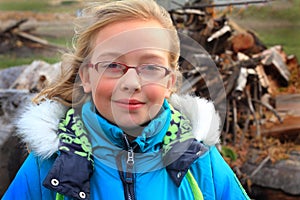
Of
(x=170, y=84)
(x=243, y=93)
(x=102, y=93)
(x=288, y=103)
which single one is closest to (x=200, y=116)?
(x=170, y=84)

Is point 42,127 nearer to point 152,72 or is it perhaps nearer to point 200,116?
point 152,72

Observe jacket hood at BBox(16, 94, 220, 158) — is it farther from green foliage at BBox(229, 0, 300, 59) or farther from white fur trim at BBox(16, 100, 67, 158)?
green foliage at BBox(229, 0, 300, 59)

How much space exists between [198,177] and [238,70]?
302cm

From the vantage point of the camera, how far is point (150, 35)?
1424 mm

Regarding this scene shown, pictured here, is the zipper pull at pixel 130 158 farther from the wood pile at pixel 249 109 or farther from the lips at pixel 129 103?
the wood pile at pixel 249 109

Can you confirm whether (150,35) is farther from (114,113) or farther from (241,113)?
(241,113)

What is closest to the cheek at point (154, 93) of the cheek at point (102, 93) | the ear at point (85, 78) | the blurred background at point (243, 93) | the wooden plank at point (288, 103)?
the cheek at point (102, 93)

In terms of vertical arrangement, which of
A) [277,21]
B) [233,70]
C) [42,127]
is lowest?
[277,21]

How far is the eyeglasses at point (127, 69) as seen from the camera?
1.40m

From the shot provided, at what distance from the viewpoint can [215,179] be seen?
61.9 inches

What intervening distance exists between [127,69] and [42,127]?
348mm

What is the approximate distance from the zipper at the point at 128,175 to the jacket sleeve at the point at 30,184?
0.22 meters

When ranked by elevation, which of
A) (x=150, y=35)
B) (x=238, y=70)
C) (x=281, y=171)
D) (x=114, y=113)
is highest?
(x=150, y=35)

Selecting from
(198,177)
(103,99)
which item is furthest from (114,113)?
(198,177)
